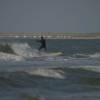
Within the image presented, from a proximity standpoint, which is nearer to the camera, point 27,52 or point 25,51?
point 27,52

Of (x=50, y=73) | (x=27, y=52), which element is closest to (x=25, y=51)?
(x=27, y=52)

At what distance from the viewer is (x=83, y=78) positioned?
19.5m

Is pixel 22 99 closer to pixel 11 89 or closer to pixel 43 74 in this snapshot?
pixel 11 89

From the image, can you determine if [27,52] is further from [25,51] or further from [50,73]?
[50,73]

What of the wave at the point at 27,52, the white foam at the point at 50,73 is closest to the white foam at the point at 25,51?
the wave at the point at 27,52

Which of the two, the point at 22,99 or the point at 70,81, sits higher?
the point at 22,99

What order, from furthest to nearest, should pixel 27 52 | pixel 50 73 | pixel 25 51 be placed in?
pixel 25 51, pixel 27 52, pixel 50 73

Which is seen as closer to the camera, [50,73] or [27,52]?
[50,73]

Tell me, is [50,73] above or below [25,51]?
above

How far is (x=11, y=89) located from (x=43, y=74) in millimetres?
4865

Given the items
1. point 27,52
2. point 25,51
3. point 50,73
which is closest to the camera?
point 50,73

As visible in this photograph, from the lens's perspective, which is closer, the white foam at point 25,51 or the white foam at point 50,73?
the white foam at point 50,73

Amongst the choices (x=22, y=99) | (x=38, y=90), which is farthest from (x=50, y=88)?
(x=22, y=99)

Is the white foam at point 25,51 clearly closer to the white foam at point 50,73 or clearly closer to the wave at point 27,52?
the wave at point 27,52
